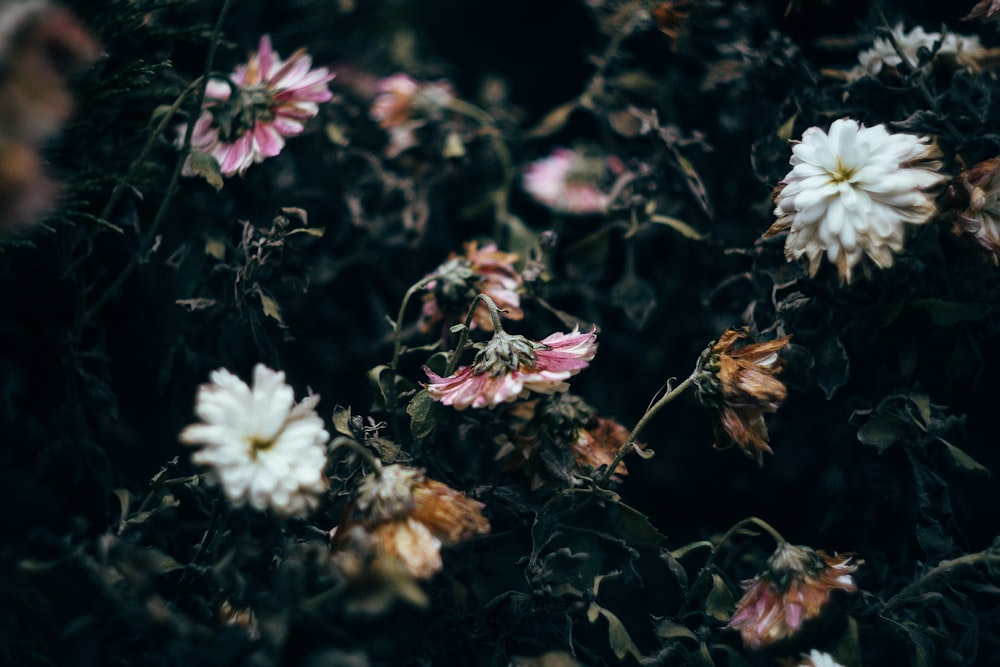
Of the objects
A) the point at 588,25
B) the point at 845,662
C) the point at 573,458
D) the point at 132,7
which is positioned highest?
the point at 132,7

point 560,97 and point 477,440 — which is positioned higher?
point 560,97

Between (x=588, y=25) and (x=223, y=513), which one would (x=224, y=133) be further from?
(x=588, y=25)

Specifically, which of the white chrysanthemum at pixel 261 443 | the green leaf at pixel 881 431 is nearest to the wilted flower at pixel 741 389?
the green leaf at pixel 881 431

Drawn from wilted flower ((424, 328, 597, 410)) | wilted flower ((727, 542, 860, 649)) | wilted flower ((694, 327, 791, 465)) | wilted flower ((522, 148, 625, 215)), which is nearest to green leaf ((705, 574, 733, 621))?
wilted flower ((727, 542, 860, 649))

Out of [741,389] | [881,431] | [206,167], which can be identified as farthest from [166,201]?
[881,431]

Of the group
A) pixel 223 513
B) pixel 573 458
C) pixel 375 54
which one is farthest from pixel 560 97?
pixel 223 513

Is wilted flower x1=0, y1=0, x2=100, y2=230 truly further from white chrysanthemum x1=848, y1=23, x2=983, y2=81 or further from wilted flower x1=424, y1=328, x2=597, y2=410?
white chrysanthemum x1=848, y1=23, x2=983, y2=81
